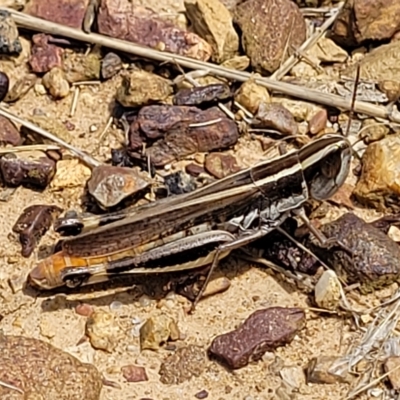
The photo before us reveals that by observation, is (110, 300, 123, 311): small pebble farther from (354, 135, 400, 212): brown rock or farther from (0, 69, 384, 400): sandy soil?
(354, 135, 400, 212): brown rock

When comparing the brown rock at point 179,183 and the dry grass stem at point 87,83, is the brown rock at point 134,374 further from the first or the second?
the dry grass stem at point 87,83

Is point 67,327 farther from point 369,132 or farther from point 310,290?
point 369,132

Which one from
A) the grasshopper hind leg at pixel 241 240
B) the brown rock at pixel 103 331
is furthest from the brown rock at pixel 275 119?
the brown rock at pixel 103 331

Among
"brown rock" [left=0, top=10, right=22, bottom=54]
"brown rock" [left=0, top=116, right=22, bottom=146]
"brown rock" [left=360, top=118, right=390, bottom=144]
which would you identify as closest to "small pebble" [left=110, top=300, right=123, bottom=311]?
"brown rock" [left=0, top=116, right=22, bottom=146]

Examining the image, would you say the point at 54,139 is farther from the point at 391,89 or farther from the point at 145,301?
the point at 391,89

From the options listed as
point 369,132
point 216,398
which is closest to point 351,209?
point 369,132

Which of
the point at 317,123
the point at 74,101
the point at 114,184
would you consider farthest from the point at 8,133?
the point at 317,123
